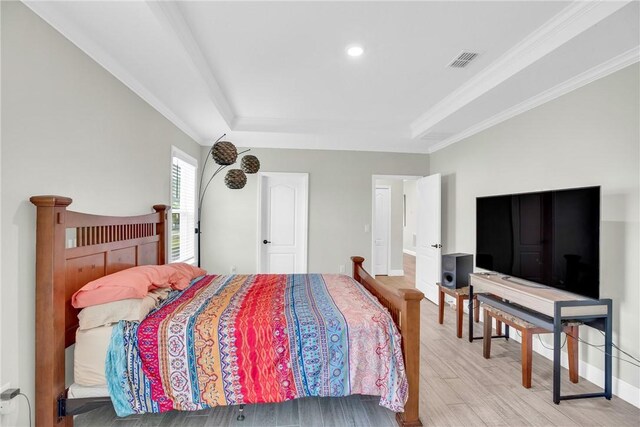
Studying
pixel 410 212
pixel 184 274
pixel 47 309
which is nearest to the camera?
pixel 47 309

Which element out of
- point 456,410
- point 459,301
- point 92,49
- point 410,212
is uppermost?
point 92,49

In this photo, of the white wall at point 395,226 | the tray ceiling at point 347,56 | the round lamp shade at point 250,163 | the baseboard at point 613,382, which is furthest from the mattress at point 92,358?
the white wall at point 395,226

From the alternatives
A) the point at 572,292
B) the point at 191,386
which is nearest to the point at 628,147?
the point at 572,292

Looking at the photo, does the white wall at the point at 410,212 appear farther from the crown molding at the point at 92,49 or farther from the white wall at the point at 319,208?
the crown molding at the point at 92,49

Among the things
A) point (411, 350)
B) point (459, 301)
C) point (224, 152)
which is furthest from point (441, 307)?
point (224, 152)

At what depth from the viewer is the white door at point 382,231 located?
6.98m

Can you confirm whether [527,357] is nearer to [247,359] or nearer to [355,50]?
[247,359]

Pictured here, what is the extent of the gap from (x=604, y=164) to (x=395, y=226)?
15.7ft

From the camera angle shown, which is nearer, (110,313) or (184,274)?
(110,313)

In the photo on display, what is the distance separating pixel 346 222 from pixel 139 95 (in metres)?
3.45

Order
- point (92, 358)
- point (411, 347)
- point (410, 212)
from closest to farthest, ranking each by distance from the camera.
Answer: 1. point (92, 358)
2. point (411, 347)
3. point (410, 212)

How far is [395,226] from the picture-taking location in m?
7.15

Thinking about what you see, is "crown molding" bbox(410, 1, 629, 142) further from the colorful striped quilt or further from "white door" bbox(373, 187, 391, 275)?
"white door" bbox(373, 187, 391, 275)

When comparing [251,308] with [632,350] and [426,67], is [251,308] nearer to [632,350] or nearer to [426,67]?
[426,67]
